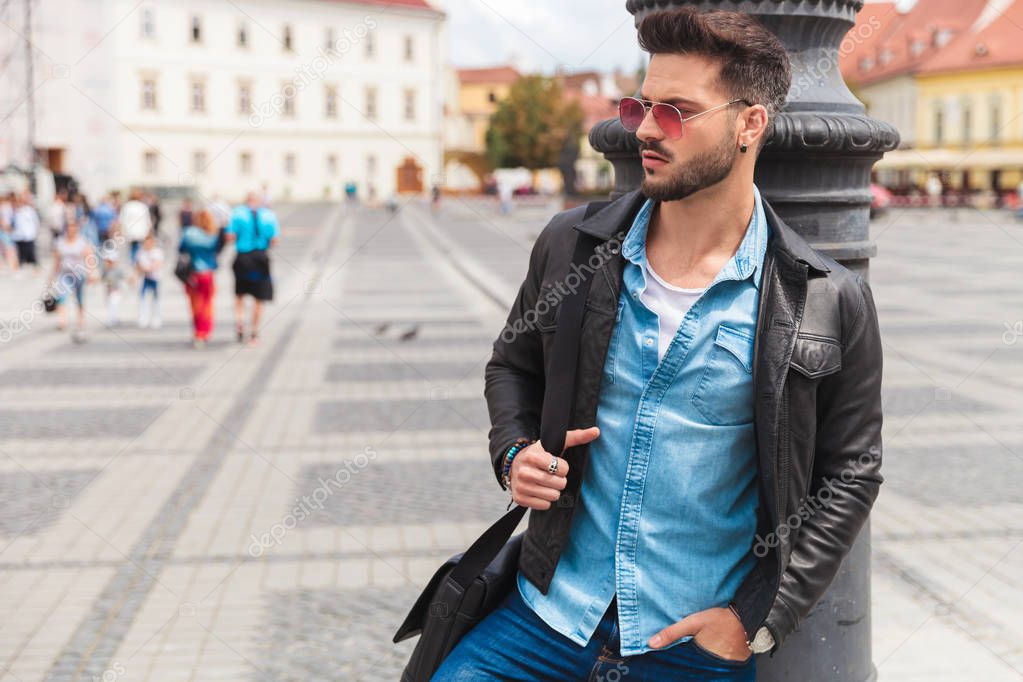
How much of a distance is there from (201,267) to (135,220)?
5.48 metres

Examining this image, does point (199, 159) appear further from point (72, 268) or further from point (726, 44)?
point (726, 44)

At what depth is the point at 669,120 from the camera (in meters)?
1.95

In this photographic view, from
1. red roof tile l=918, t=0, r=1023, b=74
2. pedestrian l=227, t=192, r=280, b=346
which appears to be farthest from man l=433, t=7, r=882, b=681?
red roof tile l=918, t=0, r=1023, b=74

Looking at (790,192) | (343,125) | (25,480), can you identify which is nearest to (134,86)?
(343,125)

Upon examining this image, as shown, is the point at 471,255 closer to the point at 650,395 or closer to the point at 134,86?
the point at 650,395

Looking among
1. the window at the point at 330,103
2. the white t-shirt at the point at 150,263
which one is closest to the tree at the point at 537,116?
the window at the point at 330,103

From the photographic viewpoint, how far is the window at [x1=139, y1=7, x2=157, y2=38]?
215 ft

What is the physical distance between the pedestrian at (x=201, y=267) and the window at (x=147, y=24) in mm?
57763

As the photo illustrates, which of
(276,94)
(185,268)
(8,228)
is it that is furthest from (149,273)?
(276,94)

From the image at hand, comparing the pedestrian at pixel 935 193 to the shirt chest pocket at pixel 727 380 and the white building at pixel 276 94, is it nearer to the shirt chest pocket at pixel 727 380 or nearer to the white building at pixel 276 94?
the white building at pixel 276 94

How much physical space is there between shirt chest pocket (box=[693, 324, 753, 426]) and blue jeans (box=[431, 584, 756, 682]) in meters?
0.37

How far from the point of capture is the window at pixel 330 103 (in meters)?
72.8

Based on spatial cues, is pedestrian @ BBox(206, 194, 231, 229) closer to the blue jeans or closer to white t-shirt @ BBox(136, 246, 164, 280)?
white t-shirt @ BBox(136, 246, 164, 280)

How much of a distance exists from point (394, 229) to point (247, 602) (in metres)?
35.1
